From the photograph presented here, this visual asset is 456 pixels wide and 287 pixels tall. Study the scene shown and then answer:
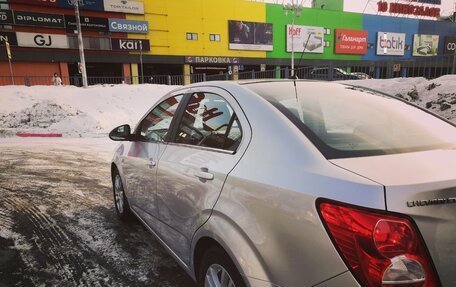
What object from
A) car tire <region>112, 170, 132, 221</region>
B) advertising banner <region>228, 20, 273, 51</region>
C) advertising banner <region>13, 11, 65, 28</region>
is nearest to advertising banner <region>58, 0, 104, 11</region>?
advertising banner <region>13, 11, 65, 28</region>

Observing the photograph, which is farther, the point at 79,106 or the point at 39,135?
the point at 79,106

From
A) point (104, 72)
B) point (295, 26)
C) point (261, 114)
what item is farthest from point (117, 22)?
point (261, 114)

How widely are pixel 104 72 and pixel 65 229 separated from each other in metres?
35.5

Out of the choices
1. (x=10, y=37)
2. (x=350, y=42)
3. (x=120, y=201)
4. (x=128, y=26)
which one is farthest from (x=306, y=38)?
(x=120, y=201)

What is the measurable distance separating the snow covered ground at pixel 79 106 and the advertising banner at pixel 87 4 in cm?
1907

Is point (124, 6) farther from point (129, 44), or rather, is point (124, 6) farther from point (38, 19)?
point (38, 19)

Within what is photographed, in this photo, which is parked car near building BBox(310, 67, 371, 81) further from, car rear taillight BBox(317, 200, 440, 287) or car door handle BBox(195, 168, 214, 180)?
car rear taillight BBox(317, 200, 440, 287)

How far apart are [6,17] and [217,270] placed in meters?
35.8

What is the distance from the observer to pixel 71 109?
14.9 m

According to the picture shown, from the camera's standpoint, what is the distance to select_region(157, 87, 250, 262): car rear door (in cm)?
226

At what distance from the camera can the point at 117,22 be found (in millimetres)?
35250

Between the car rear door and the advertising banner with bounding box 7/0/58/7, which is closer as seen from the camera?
the car rear door

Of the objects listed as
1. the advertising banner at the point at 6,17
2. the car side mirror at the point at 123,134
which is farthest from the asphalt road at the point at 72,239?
the advertising banner at the point at 6,17

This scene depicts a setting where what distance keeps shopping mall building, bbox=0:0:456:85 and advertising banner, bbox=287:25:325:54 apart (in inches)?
5.1
